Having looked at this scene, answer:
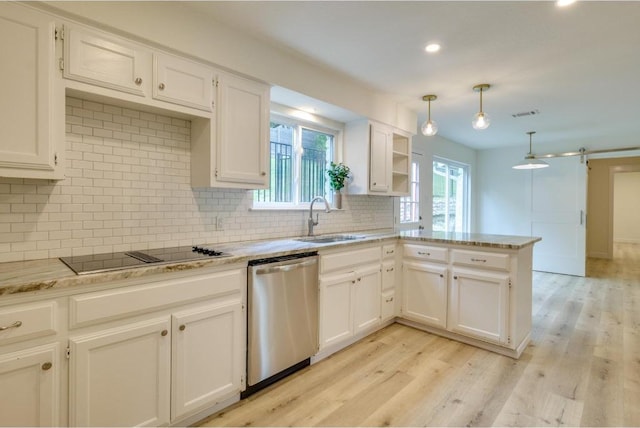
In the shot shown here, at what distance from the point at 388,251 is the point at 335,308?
33.9 inches

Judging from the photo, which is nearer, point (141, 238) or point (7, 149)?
point (7, 149)

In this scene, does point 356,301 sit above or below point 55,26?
below

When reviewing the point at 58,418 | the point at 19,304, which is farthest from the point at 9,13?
the point at 58,418

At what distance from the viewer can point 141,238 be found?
2111 millimetres

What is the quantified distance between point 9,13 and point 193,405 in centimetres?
212

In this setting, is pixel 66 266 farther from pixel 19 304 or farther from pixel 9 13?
pixel 9 13

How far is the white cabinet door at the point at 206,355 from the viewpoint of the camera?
1.71 m

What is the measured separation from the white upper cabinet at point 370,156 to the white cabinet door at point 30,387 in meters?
2.81

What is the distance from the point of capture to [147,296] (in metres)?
1.57

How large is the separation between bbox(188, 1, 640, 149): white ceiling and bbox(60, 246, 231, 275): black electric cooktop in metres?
1.52

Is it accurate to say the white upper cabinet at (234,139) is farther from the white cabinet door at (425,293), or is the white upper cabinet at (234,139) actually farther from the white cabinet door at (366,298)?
the white cabinet door at (425,293)

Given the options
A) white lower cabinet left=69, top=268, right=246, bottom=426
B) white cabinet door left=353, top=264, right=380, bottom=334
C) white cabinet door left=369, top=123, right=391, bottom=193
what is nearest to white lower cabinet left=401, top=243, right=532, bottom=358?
white cabinet door left=353, top=264, right=380, bottom=334

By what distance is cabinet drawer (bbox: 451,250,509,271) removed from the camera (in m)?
2.63

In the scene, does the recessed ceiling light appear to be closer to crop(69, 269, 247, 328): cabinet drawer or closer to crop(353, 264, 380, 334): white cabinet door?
crop(353, 264, 380, 334): white cabinet door
